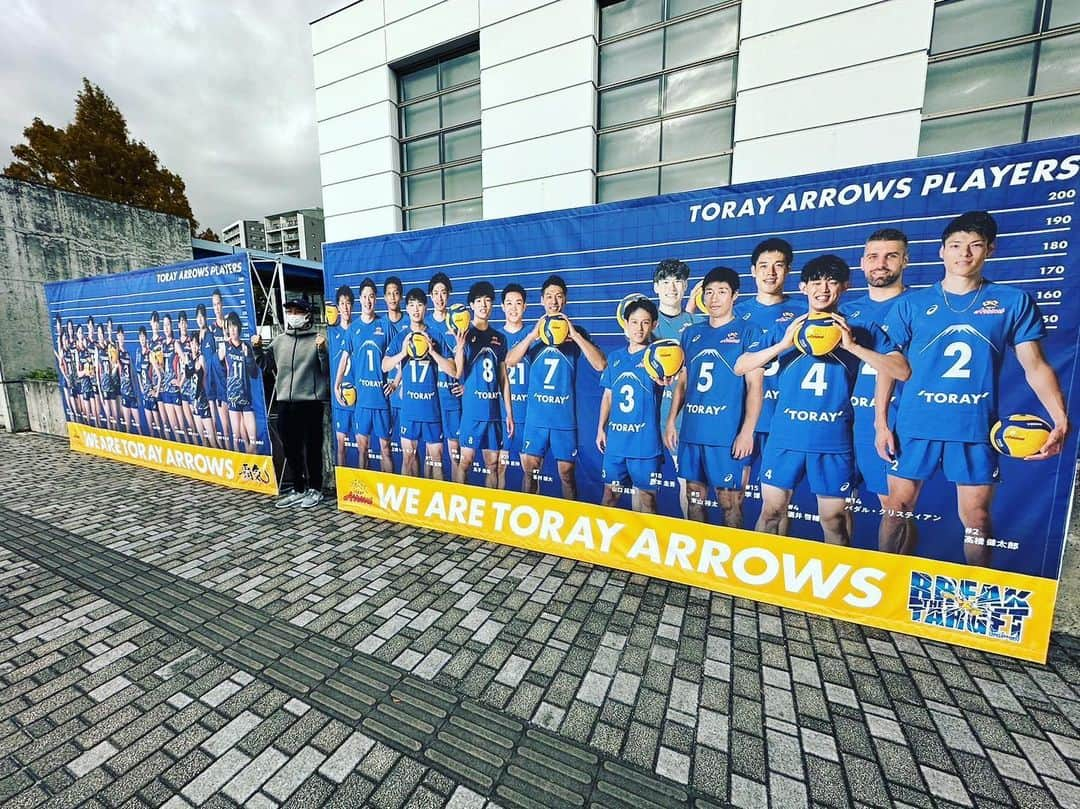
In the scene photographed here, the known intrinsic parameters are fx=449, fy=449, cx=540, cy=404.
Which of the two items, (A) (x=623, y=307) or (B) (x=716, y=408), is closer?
(B) (x=716, y=408)

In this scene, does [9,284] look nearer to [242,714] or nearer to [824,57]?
[242,714]

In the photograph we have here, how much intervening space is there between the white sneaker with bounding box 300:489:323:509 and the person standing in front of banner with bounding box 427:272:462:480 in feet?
7.11

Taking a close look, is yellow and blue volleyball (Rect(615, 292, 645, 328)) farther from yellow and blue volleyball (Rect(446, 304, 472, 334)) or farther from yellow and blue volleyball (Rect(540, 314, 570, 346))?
yellow and blue volleyball (Rect(446, 304, 472, 334))

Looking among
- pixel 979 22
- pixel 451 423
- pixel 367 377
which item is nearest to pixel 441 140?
pixel 367 377

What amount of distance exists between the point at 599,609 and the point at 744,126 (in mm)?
7063

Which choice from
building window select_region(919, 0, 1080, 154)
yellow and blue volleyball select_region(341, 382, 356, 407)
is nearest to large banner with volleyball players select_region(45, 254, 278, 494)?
yellow and blue volleyball select_region(341, 382, 356, 407)

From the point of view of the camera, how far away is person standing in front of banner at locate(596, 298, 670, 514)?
3625 millimetres

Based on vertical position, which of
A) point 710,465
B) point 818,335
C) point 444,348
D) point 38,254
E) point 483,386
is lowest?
point 710,465

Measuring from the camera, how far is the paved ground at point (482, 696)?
2.00m

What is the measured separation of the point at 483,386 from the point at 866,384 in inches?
120

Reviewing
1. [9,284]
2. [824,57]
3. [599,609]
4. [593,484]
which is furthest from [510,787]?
[9,284]

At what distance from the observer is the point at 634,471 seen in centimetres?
379

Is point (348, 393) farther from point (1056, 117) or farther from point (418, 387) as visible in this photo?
point (1056, 117)

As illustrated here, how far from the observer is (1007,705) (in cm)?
246
